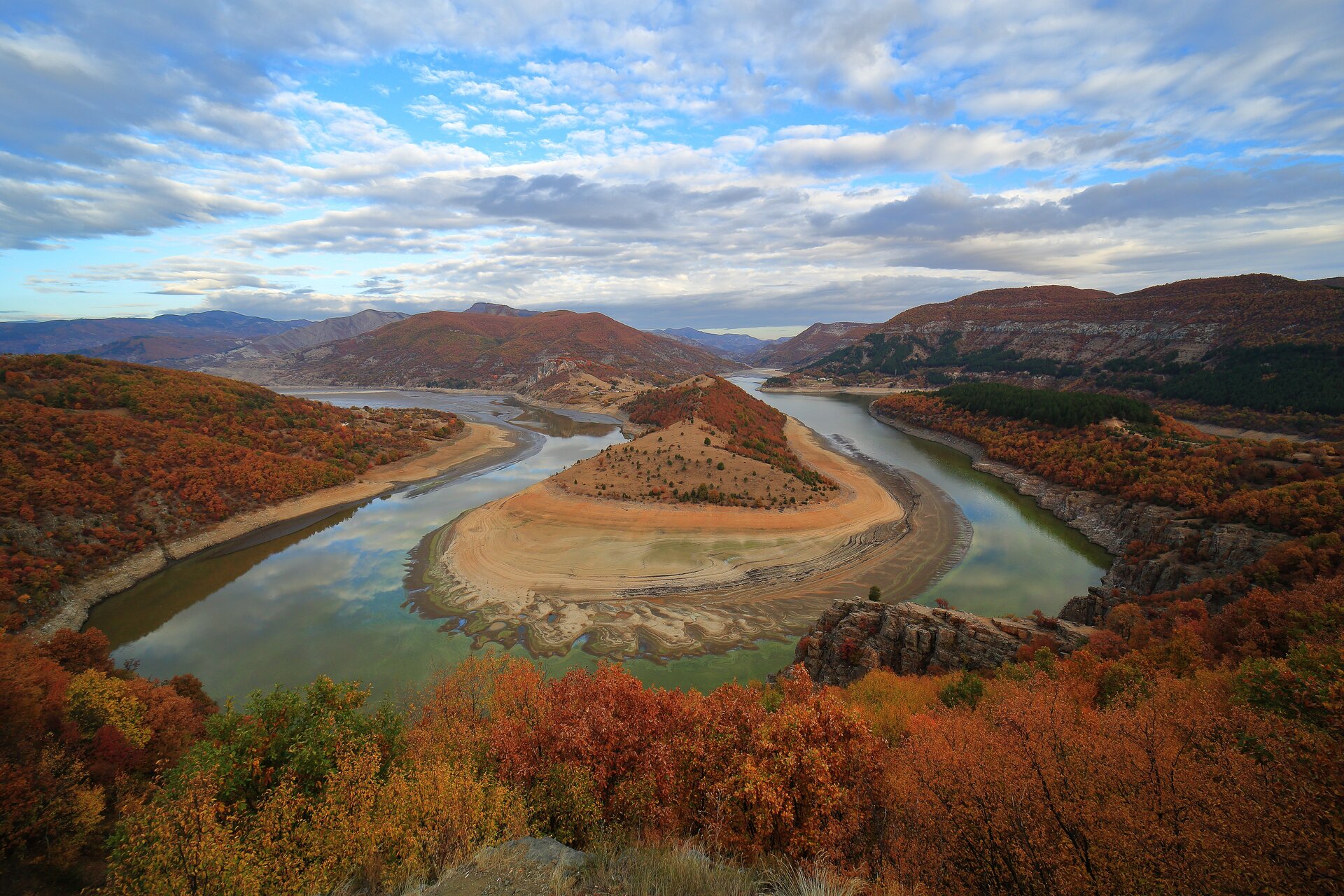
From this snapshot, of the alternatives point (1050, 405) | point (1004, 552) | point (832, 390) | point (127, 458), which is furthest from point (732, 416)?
point (832, 390)

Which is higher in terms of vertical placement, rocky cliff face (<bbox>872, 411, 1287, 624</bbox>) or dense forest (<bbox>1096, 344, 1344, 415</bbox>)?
dense forest (<bbox>1096, 344, 1344, 415</bbox>)

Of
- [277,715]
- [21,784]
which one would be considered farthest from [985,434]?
[21,784]

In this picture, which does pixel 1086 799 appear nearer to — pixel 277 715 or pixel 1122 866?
pixel 1122 866

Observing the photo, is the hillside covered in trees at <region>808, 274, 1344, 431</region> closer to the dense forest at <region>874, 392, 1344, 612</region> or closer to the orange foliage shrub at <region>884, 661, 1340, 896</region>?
the dense forest at <region>874, 392, 1344, 612</region>

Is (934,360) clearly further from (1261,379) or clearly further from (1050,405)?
(1050,405)

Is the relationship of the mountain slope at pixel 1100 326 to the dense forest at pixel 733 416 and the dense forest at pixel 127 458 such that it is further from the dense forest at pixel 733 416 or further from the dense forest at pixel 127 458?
the dense forest at pixel 127 458

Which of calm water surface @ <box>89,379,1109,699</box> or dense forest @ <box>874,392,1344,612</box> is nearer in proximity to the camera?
dense forest @ <box>874,392,1344,612</box>

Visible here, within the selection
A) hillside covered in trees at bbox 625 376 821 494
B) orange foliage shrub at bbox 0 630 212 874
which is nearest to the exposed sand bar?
orange foliage shrub at bbox 0 630 212 874
